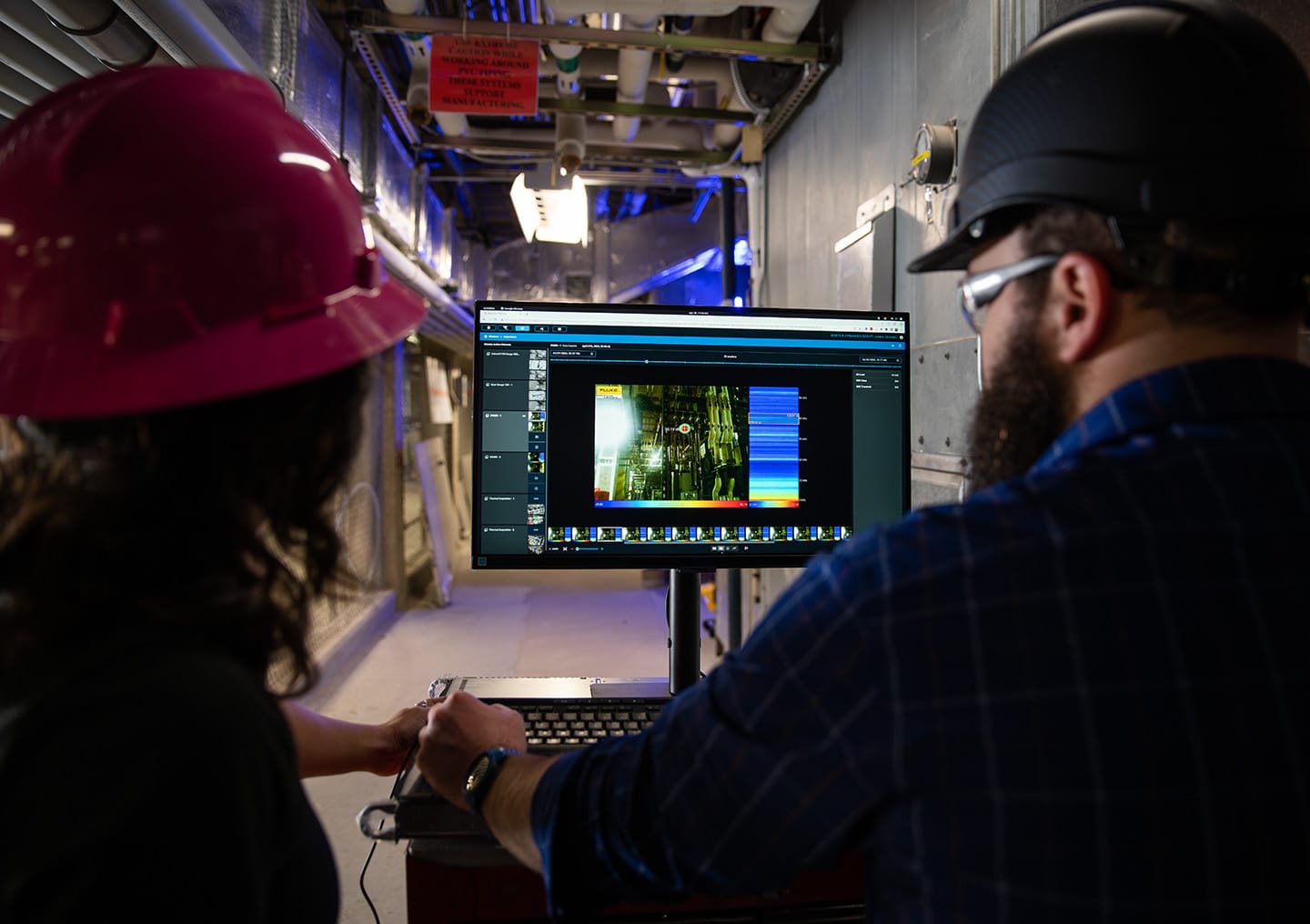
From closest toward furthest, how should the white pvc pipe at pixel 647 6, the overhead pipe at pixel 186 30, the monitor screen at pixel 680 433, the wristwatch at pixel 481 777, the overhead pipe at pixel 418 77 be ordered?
the wristwatch at pixel 481 777 < the monitor screen at pixel 680 433 < the overhead pipe at pixel 186 30 < the white pvc pipe at pixel 647 6 < the overhead pipe at pixel 418 77

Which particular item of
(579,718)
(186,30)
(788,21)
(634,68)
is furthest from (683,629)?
(634,68)

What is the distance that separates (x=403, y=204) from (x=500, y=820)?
11.4 feet

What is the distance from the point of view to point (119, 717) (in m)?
0.44

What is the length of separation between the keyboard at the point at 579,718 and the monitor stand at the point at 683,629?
0.12 m

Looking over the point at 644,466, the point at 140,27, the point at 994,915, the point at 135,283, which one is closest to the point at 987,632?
the point at 994,915

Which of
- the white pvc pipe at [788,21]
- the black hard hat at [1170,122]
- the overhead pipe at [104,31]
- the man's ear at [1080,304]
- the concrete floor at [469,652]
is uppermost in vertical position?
the white pvc pipe at [788,21]

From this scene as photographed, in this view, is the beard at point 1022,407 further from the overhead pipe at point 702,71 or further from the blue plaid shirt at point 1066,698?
the overhead pipe at point 702,71

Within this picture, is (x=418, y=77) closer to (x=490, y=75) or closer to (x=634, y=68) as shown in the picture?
(x=490, y=75)

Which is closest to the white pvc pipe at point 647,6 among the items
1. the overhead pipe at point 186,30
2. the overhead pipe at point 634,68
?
the overhead pipe at point 634,68

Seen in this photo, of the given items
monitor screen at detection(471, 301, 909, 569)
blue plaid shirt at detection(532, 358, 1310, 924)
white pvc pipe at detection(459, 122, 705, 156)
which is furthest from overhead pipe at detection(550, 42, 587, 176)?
blue plaid shirt at detection(532, 358, 1310, 924)

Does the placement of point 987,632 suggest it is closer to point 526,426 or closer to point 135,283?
point 135,283

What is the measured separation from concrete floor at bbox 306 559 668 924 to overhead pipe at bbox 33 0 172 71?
2.00 m

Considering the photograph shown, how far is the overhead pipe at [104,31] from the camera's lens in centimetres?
127

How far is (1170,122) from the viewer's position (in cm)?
62
